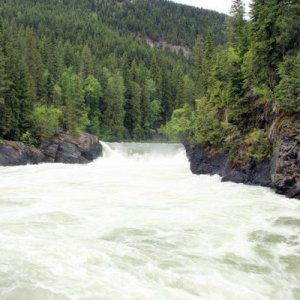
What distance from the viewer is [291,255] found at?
13266 mm

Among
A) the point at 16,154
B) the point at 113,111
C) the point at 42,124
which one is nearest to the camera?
the point at 16,154

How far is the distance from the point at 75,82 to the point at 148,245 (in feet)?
192

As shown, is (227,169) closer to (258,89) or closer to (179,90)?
(258,89)

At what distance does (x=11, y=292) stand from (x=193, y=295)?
13.4 feet

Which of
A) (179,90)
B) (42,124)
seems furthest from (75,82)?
(179,90)

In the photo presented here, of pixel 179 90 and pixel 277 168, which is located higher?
pixel 179 90

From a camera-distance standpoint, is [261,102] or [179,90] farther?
[179,90]

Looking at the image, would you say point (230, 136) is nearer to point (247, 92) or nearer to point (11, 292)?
point (247, 92)

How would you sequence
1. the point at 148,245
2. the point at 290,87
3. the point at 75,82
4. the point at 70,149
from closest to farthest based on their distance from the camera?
the point at 148,245, the point at 290,87, the point at 70,149, the point at 75,82

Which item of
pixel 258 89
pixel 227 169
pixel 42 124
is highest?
pixel 258 89

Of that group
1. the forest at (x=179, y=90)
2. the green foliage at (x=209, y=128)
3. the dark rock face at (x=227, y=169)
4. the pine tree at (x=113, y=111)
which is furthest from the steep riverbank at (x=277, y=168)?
the pine tree at (x=113, y=111)

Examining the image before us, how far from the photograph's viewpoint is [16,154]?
41.8 m

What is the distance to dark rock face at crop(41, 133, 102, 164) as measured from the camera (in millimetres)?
47125

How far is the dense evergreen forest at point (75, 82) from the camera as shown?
47.8 m
